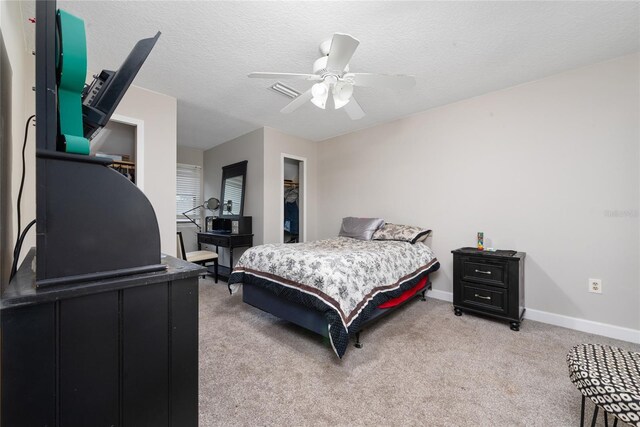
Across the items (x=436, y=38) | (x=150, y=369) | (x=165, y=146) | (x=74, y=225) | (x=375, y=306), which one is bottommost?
(x=375, y=306)

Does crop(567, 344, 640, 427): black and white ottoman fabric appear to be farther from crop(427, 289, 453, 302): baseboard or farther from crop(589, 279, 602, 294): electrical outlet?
crop(427, 289, 453, 302): baseboard

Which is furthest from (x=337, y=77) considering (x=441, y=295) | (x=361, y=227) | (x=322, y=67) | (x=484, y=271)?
(x=441, y=295)

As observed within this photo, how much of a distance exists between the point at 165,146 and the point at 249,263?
1707 mm

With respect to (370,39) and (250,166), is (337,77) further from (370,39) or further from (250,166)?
(250,166)

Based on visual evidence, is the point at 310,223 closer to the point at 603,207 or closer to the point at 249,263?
the point at 249,263

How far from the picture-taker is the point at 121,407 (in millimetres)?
667

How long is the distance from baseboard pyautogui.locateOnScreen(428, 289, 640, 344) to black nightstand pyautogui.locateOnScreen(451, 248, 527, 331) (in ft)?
0.56

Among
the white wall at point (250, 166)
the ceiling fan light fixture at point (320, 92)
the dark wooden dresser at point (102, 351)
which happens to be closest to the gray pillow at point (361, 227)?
the white wall at point (250, 166)

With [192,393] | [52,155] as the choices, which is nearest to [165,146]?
[52,155]

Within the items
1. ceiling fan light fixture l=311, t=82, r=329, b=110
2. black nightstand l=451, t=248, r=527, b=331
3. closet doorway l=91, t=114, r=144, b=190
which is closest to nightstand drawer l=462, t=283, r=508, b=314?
black nightstand l=451, t=248, r=527, b=331

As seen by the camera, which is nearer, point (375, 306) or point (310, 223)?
point (375, 306)

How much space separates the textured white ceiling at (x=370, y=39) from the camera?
1.70m

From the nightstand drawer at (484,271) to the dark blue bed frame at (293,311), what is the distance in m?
0.94

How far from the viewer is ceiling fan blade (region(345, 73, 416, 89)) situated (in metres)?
1.84
